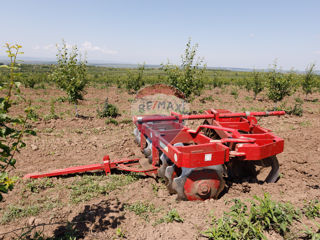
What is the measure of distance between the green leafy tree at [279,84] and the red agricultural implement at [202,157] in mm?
8410

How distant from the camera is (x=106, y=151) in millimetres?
5348

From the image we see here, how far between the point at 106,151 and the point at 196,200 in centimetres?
295

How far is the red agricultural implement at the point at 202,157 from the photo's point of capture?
3021mm

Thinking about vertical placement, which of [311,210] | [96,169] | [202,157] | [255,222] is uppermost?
[202,157]

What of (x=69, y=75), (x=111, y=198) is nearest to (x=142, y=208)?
(x=111, y=198)

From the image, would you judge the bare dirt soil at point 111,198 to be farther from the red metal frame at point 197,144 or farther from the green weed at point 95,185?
the red metal frame at point 197,144

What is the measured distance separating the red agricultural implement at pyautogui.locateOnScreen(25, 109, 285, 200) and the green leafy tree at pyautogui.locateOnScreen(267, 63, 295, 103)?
27.6 feet

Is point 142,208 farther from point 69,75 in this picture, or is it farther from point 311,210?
point 69,75

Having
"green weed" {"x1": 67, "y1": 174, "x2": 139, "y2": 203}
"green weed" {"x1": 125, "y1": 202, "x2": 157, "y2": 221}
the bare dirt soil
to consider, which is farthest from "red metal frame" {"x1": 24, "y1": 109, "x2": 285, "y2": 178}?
"green weed" {"x1": 125, "y1": 202, "x2": 157, "y2": 221}

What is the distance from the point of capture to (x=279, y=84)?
11.5 metres

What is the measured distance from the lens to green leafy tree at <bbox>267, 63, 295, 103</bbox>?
11.4 metres

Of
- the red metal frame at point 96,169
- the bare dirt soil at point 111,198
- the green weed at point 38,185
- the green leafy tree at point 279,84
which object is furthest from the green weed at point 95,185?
the green leafy tree at point 279,84

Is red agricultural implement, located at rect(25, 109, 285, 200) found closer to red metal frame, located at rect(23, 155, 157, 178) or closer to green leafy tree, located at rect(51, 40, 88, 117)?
red metal frame, located at rect(23, 155, 157, 178)

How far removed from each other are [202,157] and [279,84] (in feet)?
35.5
